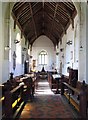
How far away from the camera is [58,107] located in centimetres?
852

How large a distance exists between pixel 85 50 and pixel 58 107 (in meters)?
3.50

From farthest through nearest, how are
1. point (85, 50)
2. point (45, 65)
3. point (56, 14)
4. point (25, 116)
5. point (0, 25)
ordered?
1. point (45, 65)
2. point (56, 14)
3. point (85, 50)
4. point (0, 25)
5. point (25, 116)

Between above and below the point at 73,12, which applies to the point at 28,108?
below

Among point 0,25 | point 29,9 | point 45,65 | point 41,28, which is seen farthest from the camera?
point 45,65

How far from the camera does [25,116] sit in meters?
6.96

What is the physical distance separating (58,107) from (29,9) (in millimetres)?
9859

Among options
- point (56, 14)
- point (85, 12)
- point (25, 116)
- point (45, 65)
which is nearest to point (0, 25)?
point (85, 12)

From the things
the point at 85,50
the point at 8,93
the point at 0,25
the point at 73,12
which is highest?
the point at 73,12

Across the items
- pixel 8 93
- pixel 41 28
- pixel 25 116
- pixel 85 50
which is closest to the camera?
pixel 8 93

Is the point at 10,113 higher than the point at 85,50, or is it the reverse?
the point at 85,50

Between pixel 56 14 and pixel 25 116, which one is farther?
pixel 56 14

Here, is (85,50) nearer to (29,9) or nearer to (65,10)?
(65,10)

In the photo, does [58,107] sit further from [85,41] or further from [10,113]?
[85,41]

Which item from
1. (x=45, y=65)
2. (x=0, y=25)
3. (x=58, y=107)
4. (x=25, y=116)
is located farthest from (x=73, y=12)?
(x=45, y=65)
